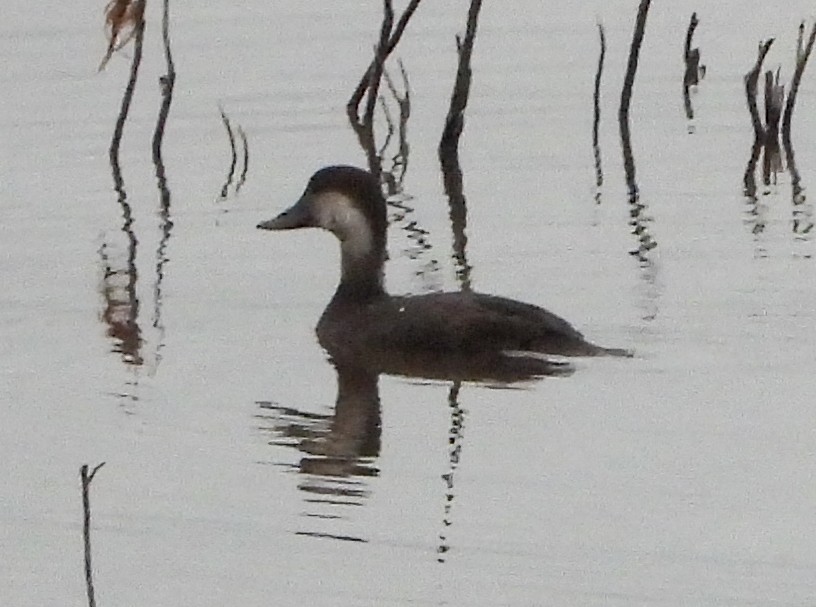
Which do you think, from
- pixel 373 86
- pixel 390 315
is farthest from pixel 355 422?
pixel 373 86

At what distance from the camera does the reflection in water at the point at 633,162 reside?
44.7 ft

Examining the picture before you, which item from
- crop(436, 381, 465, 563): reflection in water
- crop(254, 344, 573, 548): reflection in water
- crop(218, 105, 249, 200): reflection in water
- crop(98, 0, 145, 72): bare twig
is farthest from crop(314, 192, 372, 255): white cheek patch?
crop(218, 105, 249, 200): reflection in water

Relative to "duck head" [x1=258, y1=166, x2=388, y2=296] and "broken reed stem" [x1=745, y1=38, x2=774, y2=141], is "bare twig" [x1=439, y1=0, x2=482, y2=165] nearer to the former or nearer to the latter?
"broken reed stem" [x1=745, y1=38, x2=774, y2=141]

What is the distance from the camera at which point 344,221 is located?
1247 centimetres

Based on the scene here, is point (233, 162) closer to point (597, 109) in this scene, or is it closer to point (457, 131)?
point (457, 131)

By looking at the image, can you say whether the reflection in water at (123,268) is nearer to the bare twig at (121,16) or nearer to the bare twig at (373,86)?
the bare twig at (121,16)

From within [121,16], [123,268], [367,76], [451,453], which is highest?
[121,16]

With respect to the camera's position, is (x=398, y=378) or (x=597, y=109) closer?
(x=398, y=378)

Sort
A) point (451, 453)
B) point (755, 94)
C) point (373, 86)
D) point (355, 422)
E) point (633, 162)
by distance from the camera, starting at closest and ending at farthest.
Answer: point (451, 453), point (355, 422), point (633, 162), point (755, 94), point (373, 86)

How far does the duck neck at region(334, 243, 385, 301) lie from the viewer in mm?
12156

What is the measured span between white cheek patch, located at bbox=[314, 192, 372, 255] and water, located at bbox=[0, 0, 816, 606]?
1.35 ft

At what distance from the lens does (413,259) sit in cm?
1370

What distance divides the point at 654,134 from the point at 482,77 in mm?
2213

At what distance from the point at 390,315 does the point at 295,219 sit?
1.03 metres
